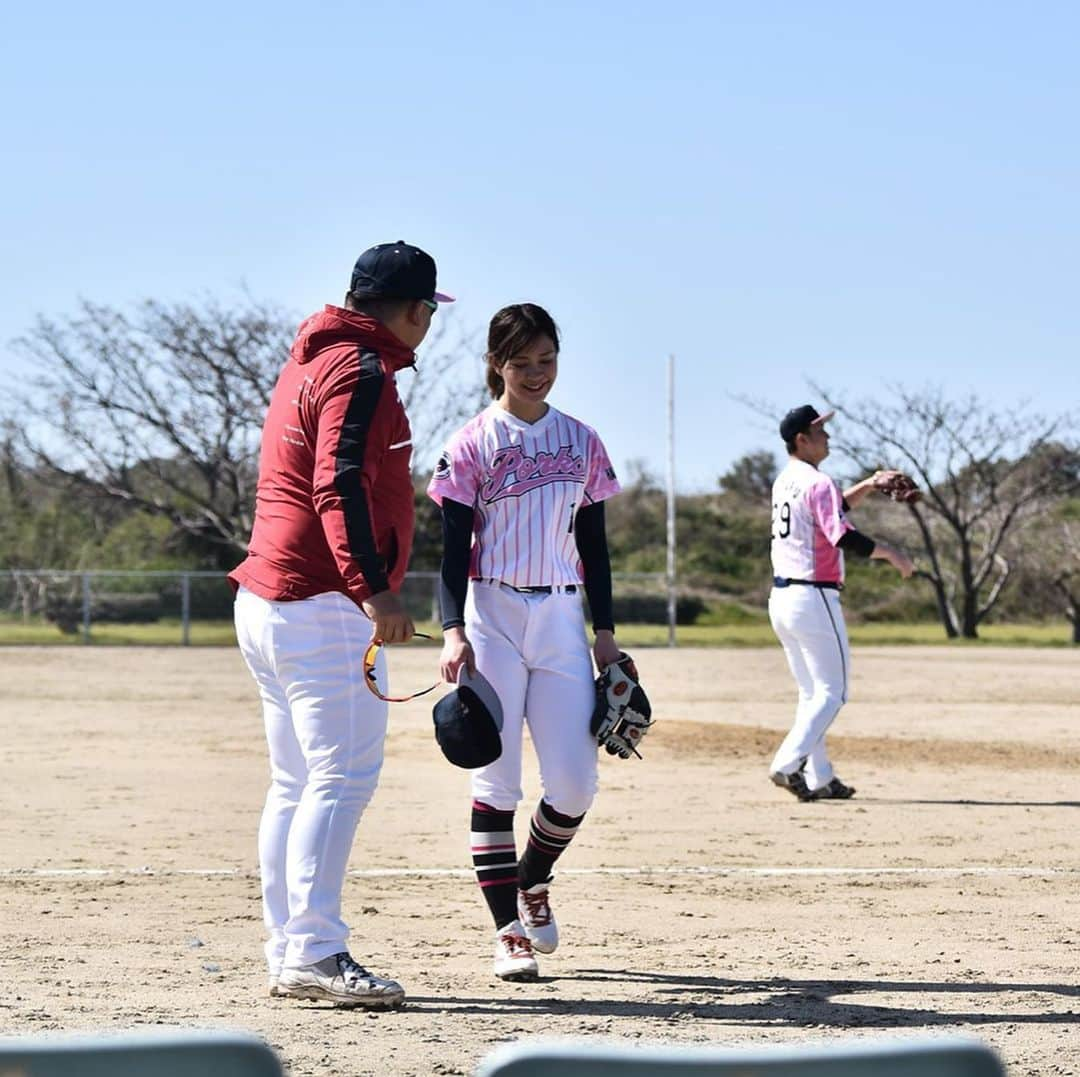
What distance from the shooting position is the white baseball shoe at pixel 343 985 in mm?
5259

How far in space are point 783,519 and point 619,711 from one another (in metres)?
5.09

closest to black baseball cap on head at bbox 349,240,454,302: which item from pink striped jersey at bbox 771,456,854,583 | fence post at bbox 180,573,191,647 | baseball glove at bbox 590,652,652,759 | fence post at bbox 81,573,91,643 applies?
baseball glove at bbox 590,652,652,759

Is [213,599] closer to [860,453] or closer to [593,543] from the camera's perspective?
[860,453]

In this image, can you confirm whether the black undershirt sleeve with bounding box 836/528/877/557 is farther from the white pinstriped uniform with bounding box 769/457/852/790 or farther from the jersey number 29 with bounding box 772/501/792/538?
the jersey number 29 with bounding box 772/501/792/538

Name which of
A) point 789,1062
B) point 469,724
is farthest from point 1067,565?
point 789,1062

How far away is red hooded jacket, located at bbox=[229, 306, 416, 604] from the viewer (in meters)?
5.27

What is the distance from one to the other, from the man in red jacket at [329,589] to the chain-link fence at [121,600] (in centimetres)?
2961

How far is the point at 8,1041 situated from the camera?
6.53 feet

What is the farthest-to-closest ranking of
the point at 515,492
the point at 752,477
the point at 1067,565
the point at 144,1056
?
the point at 752,477 < the point at 1067,565 < the point at 515,492 < the point at 144,1056

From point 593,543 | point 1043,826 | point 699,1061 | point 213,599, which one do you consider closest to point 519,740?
point 593,543

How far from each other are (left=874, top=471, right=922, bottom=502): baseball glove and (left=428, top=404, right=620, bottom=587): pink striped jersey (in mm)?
4870

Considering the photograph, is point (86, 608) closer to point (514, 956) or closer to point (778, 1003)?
point (514, 956)

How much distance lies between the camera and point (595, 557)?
622 centimetres

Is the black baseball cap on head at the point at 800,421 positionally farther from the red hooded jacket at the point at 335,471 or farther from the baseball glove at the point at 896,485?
the red hooded jacket at the point at 335,471
